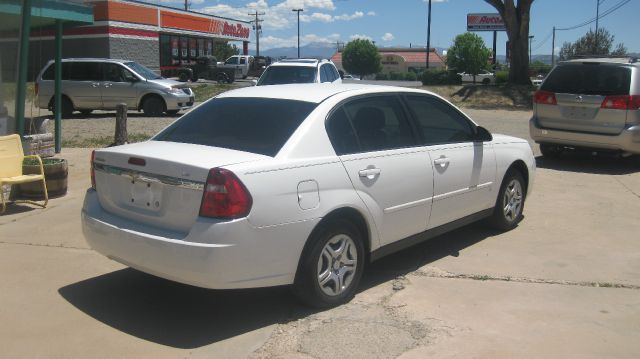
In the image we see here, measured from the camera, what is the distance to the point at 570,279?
532 centimetres

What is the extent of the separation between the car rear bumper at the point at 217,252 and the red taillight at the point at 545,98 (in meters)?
7.91

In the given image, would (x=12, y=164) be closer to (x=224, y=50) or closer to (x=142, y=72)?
(x=142, y=72)

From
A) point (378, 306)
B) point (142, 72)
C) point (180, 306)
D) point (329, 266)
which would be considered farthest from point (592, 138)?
point (142, 72)

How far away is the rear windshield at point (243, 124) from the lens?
4508 millimetres

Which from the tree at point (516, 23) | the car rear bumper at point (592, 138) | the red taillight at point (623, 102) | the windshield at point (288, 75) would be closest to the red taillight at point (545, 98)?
the car rear bumper at point (592, 138)

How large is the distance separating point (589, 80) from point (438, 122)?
5.89m

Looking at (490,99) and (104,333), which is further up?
(490,99)

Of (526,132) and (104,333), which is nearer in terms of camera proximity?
(104,333)

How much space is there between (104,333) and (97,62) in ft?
52.7

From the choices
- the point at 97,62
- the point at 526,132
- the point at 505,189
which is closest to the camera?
the point at 505,189

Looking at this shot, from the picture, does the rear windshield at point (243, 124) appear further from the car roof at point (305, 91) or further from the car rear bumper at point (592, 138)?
the car rear bumper at point (592, 138)

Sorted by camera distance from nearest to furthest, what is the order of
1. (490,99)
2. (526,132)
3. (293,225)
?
(293,225), (526,132), (490,99)

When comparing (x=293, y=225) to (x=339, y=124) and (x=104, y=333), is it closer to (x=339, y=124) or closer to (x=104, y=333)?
(x=339, y=124)

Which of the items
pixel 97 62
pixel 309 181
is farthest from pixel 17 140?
pixel 97 62
